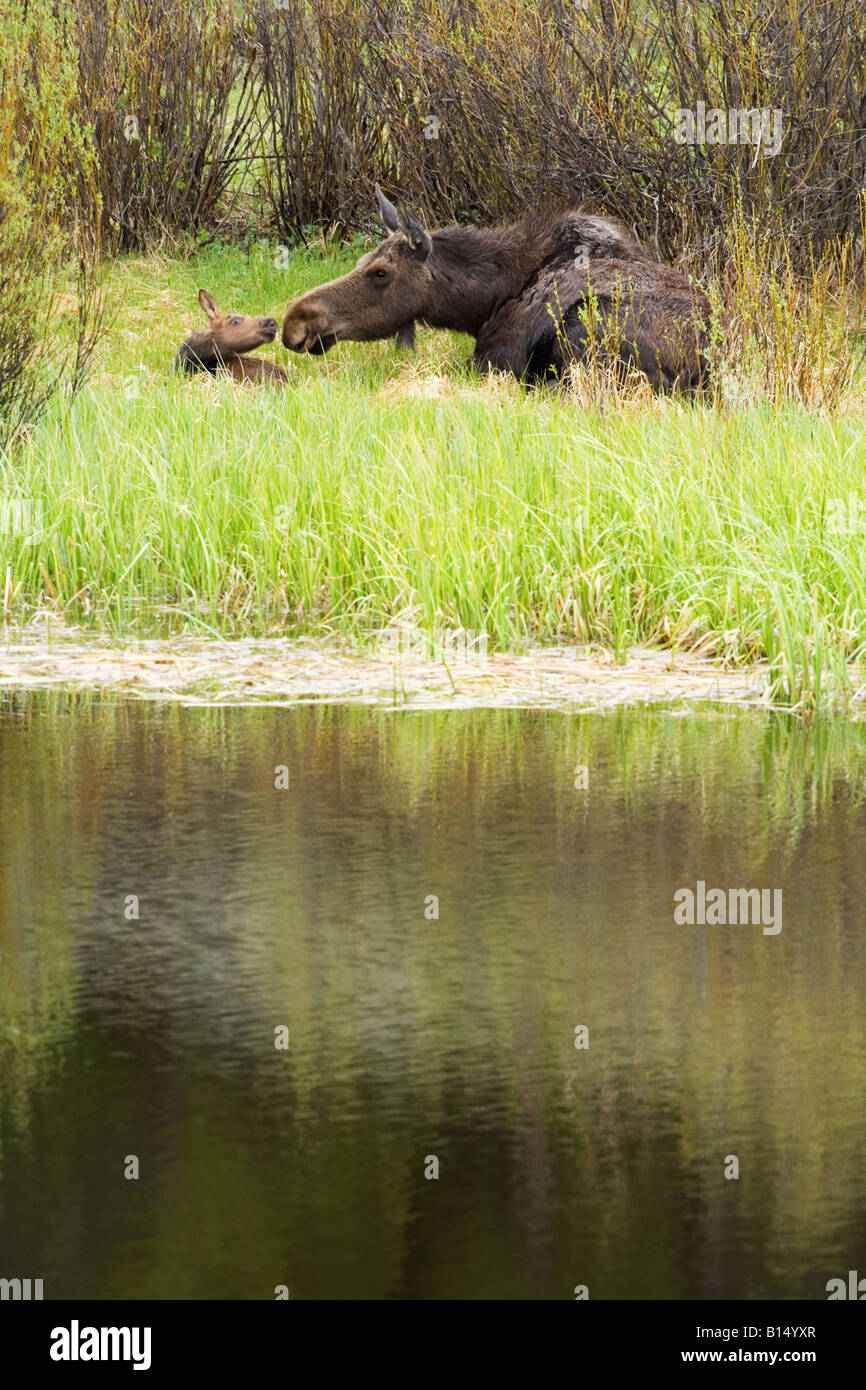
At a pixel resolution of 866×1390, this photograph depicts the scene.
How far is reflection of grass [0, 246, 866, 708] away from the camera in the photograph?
26.2 ft

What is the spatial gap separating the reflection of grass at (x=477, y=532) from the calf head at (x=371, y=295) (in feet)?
12.6

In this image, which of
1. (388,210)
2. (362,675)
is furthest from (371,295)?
(362,675)

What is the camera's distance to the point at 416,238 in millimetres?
14328

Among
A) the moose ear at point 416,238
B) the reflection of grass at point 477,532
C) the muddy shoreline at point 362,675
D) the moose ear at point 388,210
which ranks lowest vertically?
the muddy shoreline at point 362,675

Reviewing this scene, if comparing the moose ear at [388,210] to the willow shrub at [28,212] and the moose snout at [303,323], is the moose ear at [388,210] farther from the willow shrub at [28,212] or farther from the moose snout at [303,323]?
the willow shrub at [28,212]

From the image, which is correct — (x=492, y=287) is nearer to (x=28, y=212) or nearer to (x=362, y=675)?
(x=28, y=212)

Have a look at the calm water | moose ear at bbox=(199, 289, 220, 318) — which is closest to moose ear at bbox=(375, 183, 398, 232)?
moose ear at bbox=(199, 289, 220, 318)

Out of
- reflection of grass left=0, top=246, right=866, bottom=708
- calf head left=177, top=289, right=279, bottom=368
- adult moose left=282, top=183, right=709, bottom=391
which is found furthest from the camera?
calf head left=177, top=289, right=279, bottom=368

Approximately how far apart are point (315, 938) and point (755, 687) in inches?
131

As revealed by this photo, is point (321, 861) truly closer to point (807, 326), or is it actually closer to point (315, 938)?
point (315, 938)

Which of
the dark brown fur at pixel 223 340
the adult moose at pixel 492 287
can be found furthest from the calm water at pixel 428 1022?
the dark brown fur at pixel 223 340

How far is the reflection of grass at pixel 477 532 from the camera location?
7992mm

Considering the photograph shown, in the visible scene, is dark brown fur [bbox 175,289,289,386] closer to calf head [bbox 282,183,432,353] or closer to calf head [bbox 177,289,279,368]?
calf head [bbox 177,289,279,368]

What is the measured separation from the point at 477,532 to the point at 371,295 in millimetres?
6329
